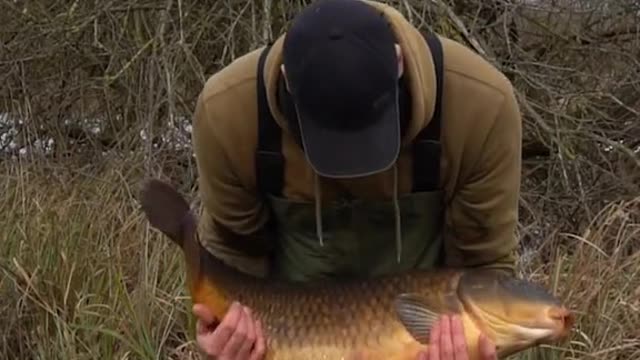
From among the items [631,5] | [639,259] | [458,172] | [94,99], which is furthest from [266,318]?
[631,5]

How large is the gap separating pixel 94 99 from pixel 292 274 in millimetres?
3611

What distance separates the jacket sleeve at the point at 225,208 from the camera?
2.46 m

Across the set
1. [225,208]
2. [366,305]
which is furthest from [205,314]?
[366,305]

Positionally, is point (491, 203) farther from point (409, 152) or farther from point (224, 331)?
point (224, 331)

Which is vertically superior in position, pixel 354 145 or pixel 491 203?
pixel 354 145

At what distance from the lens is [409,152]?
2.38 m

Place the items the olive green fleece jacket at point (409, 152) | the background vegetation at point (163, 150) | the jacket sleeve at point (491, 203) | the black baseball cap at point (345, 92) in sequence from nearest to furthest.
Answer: the black baseball cap at point (345, 92), the olive green fleece jacket at point (409, 152), the jacket sleeve at point (491, 203), the background vegetation at point (163, 150)

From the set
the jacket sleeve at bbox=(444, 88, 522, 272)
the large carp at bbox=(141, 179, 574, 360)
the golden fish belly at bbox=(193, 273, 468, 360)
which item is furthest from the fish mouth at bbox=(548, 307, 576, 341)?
the jacket sleeve at bbox=(444, 88, 522, 272)

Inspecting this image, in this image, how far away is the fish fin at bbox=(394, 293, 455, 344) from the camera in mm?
2283

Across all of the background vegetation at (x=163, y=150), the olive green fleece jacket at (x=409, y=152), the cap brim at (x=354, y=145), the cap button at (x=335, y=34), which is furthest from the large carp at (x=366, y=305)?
the background vegetation at (x=163, y=150)

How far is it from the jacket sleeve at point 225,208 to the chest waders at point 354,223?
0.04 metres

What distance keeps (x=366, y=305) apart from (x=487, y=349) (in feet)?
0.97

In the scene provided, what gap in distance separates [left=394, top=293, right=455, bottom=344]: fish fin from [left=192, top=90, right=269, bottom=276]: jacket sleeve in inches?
16.7

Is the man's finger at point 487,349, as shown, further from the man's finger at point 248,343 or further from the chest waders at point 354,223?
the man's finger at point 248,343
